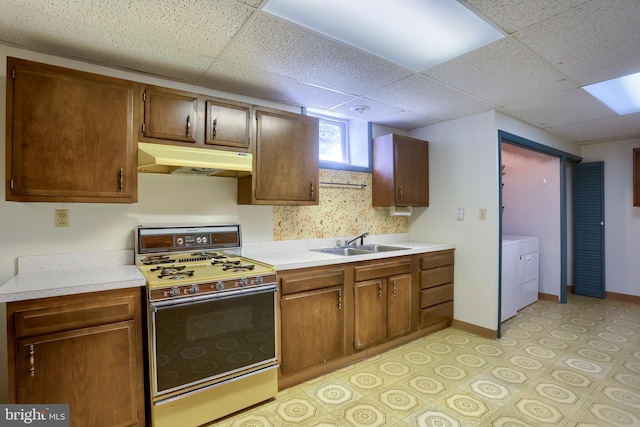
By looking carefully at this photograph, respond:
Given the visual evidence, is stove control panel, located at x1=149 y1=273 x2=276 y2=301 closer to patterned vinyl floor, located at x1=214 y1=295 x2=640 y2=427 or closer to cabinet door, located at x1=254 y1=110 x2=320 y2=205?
cabinet door, located at x1=254 y1=110 x2=320 y2=205

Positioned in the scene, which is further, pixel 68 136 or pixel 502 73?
pixel 502 73

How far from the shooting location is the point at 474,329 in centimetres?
330

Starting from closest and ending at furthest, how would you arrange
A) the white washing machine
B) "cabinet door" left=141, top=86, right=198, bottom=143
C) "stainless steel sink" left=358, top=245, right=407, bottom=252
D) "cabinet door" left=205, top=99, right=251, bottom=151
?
1. "cabinet door" left=141, top=86, right=198, bottom=143
2. "cabinet door" left=205, top=99, right=251, bottom=151
3. "stainless steel sink" left=358, top=245, right=407, bottom=252
4. the white washing machine

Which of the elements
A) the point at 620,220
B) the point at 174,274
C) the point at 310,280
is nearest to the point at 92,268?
the point at 174,274

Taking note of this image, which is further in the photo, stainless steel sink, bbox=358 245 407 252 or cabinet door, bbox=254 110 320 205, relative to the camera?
stainless steel sink, bbox=358 245 407 252

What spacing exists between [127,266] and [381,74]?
224 centimetres

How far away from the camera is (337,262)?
2477mm

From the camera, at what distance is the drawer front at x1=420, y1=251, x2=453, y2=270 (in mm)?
3156

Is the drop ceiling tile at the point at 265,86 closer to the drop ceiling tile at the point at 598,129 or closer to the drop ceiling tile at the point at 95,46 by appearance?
the drop ceiling tile at the point at 95,46

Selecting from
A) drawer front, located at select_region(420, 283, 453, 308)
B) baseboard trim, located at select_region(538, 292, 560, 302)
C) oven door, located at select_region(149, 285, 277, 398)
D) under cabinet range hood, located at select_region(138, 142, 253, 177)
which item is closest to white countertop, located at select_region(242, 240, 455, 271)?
oven door, located at select_region(149, 285, 277, 398)

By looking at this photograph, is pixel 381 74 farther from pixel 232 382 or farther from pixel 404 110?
pixel 232 382

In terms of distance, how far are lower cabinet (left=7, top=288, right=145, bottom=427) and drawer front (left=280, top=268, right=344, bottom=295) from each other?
92 cm

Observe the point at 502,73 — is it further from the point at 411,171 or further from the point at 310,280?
the point at 310,280

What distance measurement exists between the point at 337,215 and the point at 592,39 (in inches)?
89.8
